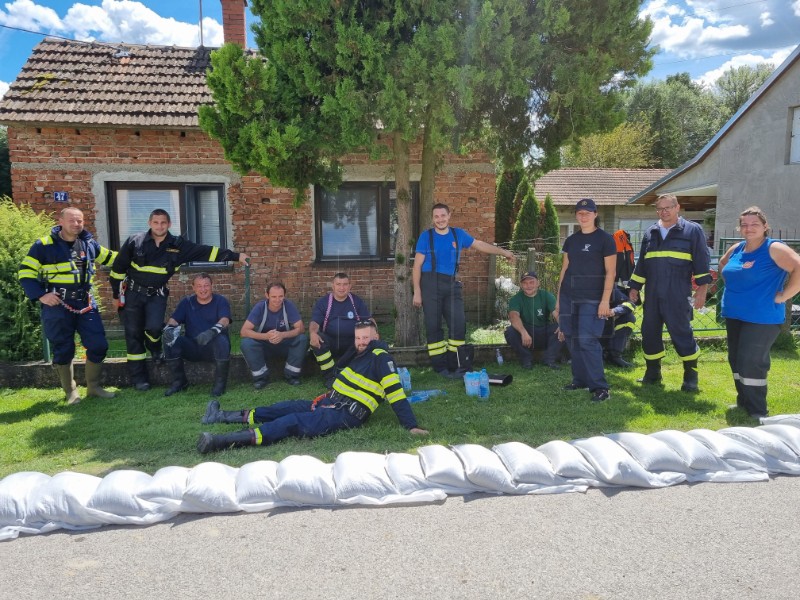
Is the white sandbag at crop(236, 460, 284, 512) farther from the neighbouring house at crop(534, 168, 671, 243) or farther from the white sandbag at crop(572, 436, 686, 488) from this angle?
the neighbouring house at crop(534, 168, 671, 243)

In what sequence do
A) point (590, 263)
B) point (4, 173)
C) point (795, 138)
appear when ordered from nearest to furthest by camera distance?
point (590, 263), point (795, 138), point (4, 173)

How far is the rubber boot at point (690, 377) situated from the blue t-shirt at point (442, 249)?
2.59 metres

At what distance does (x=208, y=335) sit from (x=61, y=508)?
10.1 ft

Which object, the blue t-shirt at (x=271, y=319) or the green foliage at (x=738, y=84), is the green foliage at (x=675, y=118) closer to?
the green foliage at (x=738, y=84)

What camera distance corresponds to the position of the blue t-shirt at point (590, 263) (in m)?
5.65

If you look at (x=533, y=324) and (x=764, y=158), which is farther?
(x=764, y=158)

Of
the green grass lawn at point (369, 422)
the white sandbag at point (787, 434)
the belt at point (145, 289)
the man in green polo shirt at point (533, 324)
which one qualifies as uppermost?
the belt at point (145, 289)

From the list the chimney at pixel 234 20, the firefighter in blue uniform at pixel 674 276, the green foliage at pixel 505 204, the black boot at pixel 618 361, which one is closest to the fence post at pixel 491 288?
the black boot at pixel 618 361

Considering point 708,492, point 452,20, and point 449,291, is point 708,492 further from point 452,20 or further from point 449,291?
point 452,20

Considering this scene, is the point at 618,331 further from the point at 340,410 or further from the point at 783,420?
the point at 340,410

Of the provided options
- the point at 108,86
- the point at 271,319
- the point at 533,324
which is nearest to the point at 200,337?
the point at 271,319

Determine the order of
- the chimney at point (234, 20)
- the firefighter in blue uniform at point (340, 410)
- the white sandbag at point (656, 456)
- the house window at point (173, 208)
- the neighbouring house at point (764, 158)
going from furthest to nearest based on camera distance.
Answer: the neighbouring house at point (764, 158) < the chimney at point (234, 20) < the house window at point (173, 208) < the firefighter in blue uniform at point (340, 410) < the white sandbag at point (656, 456)

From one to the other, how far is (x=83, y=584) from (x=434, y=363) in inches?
177

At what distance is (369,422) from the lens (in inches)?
202
